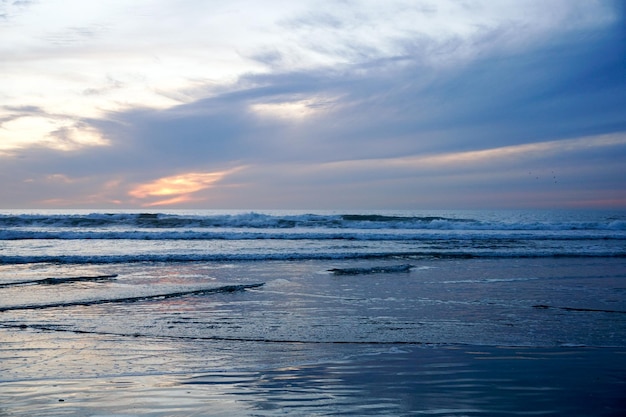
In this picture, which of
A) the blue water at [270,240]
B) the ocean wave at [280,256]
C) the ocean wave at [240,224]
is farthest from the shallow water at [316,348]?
the ocean wave at [240,224]

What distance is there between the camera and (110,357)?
611 centimetres

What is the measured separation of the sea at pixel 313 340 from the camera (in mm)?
4715

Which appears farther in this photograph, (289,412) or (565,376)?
(565,376)

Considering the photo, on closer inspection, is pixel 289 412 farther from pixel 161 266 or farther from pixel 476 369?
pixel 161 266

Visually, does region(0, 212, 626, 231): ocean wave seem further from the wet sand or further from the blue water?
the wet sand

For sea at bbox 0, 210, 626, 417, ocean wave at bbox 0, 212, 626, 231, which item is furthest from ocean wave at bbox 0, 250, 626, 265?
ocean wave at bbox 0, 212, 626, 231

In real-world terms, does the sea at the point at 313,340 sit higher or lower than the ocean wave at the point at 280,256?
lower

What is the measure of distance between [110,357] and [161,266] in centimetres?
1122

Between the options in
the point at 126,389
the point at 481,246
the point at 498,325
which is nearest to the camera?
the point at 126,389

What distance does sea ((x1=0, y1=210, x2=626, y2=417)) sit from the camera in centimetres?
471

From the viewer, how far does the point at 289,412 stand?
14.4 ft

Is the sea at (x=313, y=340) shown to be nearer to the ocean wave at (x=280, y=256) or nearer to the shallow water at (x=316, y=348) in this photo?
the shallow water at (x=316, y=348)

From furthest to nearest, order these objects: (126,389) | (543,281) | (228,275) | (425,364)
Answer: (228,275)
(543,281)
(425,364)
(126,389)

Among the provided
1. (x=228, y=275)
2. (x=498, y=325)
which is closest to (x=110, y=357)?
(x=498, y=325)
